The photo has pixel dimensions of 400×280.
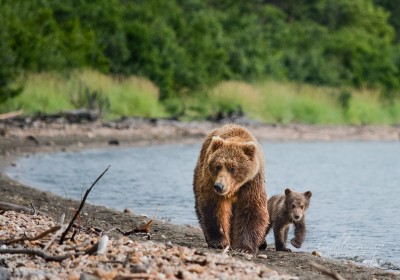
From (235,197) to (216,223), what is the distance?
287 mm

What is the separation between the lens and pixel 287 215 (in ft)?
31.2

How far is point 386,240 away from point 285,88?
2531cm

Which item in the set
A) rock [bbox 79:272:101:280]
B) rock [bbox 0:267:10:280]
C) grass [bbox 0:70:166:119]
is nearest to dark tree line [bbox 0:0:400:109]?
grass [bbox 0:70:166:119]

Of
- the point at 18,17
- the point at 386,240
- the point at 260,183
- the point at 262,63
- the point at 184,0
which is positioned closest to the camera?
the point at 260,183

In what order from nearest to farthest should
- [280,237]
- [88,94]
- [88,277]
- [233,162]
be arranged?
1. [88,277]
2. [233,162]
3. [280,237]
4. [88,94]

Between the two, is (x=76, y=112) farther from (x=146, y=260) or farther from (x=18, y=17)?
(x=146, y=260)

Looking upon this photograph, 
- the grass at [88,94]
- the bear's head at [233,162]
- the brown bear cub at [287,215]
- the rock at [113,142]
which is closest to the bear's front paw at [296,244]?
the brown bear cub at [287,215]

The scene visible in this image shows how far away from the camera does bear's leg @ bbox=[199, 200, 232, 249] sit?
836 cm

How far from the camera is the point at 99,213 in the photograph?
455 inches

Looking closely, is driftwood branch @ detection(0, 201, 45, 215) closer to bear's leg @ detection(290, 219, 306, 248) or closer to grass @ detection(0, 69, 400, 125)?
bear's leg @ detection(290, 219, 306, 248)

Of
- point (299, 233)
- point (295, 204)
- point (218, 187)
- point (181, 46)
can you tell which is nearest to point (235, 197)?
point (218, 187)

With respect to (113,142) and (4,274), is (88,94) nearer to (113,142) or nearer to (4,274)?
(113,142)

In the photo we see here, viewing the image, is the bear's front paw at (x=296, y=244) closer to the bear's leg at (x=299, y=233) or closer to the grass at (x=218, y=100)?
the bear's leg at (x=299, y=233)

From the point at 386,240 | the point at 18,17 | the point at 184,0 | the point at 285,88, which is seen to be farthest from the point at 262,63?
the point at 386,240
